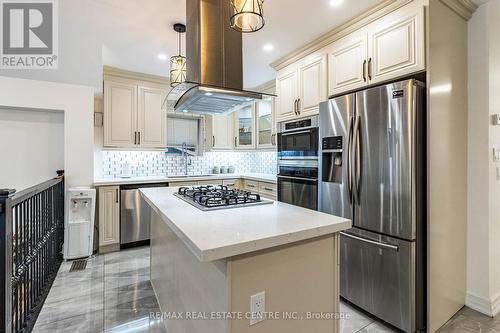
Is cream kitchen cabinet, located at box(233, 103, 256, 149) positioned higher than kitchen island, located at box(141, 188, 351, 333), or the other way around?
cream kitchen cabinet, located at box(233, 103, 256, 149)

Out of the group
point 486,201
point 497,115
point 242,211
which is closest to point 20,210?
point 242,211

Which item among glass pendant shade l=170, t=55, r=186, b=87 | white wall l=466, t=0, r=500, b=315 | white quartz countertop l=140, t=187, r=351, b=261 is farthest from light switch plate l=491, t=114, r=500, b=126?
glass pendant shade l=170, t=55, r=186, b=87

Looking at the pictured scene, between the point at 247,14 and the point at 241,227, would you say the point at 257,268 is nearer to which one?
the point at 241,227

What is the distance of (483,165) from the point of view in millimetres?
2141

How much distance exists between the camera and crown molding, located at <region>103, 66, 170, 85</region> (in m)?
3.68

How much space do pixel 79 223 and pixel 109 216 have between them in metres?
0.34

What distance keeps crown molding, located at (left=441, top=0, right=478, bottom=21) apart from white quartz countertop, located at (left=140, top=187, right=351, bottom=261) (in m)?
1.95

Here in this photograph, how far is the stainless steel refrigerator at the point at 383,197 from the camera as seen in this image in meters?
1.83

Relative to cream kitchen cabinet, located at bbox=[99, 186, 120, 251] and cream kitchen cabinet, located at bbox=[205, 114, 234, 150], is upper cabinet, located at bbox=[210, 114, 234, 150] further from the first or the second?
cream kitchen cabinet, located at bbox=[99, 186, 120, 251]

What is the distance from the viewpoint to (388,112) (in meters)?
1.93

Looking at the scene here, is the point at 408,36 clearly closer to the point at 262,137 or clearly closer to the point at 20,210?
the point at 262,137

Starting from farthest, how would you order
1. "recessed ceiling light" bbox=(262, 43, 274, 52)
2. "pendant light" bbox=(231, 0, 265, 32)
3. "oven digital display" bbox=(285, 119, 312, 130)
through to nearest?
"recessed ceiling light" bbox=(262, 43, 274, 52)
"oven digital display" bbox=(285, 119, 312, 130)
"pendant light" bbox=(231, 0, 265, 32)

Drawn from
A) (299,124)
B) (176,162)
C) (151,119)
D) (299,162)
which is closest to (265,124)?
(299,124)

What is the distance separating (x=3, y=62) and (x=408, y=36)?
4.13m
